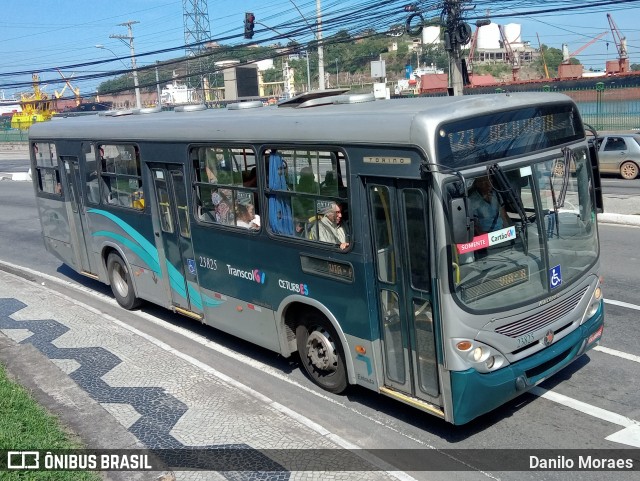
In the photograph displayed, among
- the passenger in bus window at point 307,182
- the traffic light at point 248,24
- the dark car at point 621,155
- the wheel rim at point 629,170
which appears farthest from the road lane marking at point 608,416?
the traffic light at point 248,24

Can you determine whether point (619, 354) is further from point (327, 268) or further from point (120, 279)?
point (120, 279)

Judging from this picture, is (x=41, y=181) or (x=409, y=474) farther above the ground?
(x=41, y=181)

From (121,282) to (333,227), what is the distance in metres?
5.97

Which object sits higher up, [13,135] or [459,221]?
[13,135]

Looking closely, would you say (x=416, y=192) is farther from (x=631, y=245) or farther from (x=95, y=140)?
(x=631, y=245)

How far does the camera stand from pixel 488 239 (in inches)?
228

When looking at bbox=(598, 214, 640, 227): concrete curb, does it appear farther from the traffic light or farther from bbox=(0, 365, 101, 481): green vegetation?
the traffic light

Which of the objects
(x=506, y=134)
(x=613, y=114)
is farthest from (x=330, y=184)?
(x=613, y=114)

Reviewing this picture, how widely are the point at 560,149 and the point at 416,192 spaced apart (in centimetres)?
159

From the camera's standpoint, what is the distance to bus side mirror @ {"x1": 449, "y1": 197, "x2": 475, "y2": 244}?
17.8 ft

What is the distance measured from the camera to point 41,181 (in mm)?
13336

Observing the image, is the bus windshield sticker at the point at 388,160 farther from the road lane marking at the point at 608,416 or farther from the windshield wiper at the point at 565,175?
the road lane marking at the point at 608,416

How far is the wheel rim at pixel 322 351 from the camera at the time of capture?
23.6 feet

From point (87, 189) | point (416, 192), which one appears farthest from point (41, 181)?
point (416, 192)
